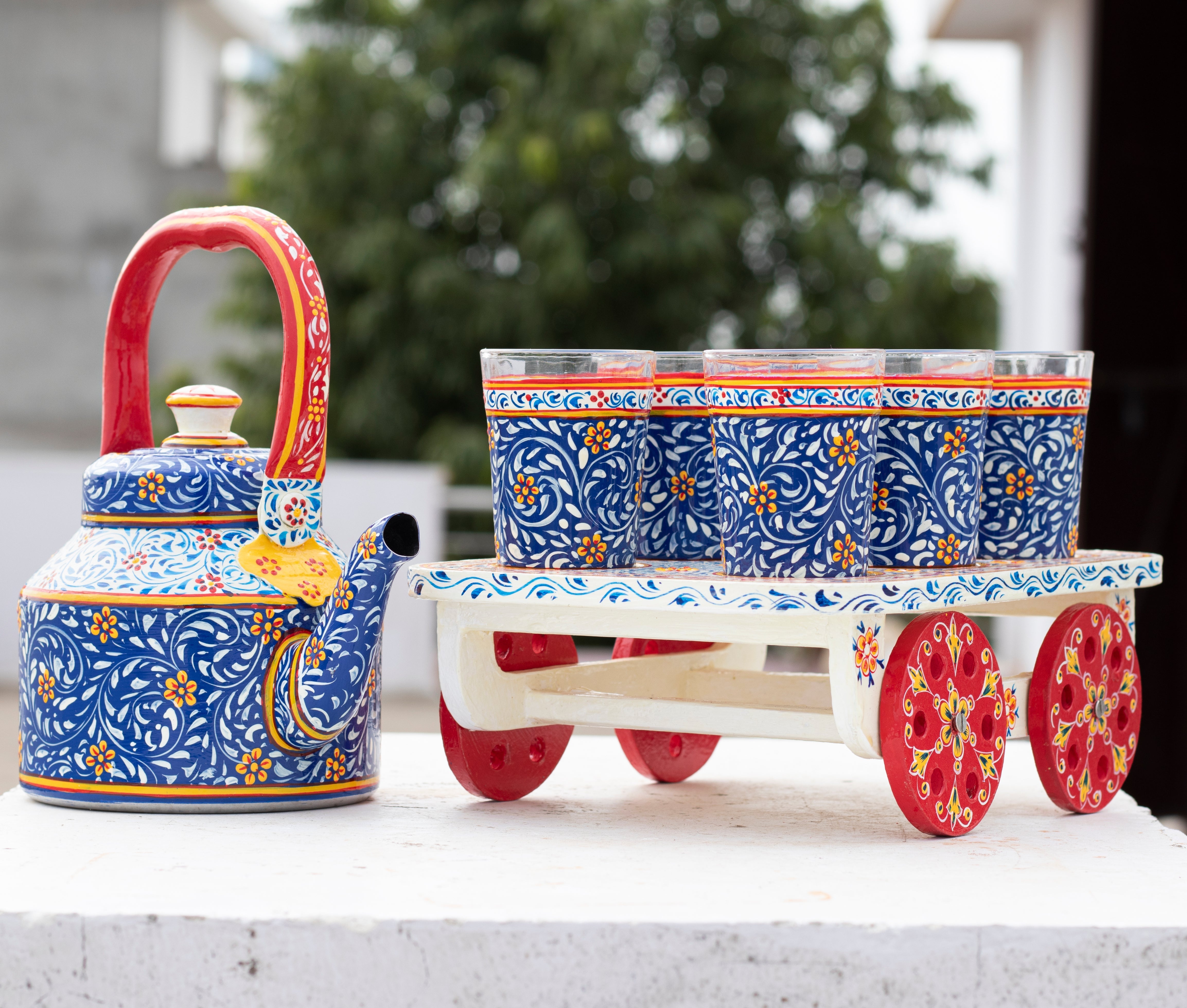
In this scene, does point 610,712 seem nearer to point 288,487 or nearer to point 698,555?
point 698,555

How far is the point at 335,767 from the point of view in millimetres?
1379

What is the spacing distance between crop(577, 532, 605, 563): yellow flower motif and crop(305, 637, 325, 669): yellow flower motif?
0.71ft

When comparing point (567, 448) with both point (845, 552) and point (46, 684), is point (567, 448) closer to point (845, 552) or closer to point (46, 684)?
point (845, 552)

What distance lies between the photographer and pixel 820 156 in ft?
32.5

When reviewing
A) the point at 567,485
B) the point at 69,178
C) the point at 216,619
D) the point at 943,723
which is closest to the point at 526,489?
the point at 567,485

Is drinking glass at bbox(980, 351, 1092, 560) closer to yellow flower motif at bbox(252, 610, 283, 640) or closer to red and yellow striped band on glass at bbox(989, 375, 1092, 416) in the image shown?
red and yellow striped band on glass at bbox(989, 375, 1092, 416)

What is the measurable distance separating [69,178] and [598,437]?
38.9ft

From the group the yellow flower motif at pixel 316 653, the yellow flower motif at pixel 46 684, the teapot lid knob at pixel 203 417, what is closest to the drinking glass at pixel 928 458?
the yellow flower motif at pixel 316 653

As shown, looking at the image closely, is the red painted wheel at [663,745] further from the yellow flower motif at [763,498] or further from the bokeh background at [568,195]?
the bokeh background at [568,195]

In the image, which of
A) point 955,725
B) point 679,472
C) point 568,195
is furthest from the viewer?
point 568,195

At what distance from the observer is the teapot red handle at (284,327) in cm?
134

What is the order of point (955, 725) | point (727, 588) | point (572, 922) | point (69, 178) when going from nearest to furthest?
point (572, 922)
point (727, 588)
point (955, 725)
point (69, 178)

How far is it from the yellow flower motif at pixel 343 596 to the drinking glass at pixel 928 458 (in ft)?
1.39

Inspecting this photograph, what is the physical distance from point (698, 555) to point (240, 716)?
1.34ft
